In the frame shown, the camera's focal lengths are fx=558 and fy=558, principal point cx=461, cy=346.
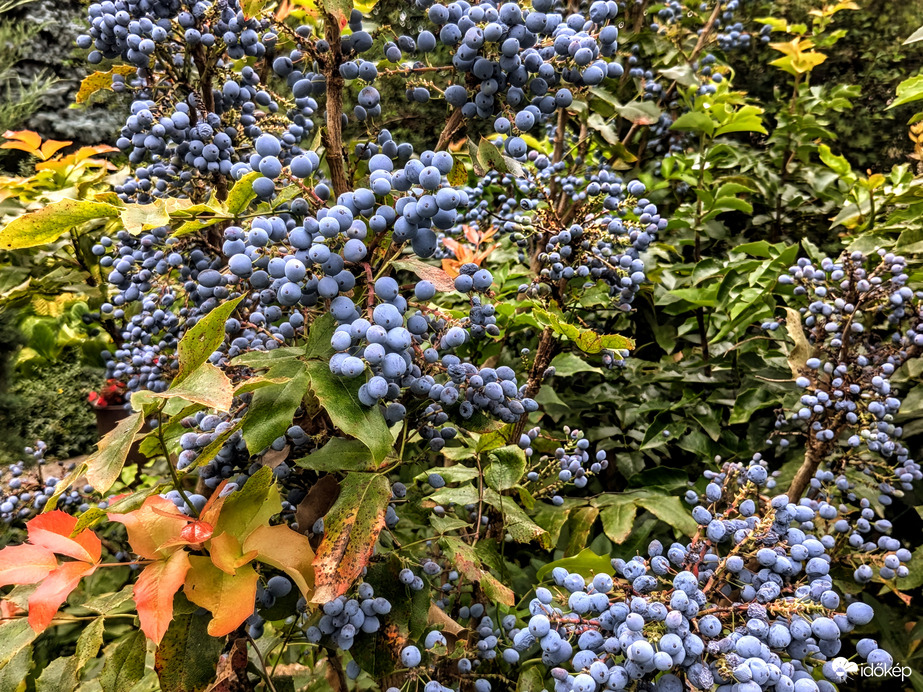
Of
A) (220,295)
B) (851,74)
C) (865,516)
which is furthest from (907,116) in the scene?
(220,295)

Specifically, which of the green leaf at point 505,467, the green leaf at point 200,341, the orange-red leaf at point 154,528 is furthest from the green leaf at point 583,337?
the orange-red leaf at point 154,528

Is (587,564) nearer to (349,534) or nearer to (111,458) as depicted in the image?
(349,534)

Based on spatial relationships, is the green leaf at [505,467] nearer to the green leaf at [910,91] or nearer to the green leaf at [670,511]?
the green leaf at [670,511]

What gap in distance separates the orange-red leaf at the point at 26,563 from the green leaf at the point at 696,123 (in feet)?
6.46

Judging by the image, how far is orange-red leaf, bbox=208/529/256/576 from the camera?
67 centimetres

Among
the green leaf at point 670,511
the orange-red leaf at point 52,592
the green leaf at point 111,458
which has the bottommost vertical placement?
the green leaf at point 670,511

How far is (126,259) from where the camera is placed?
1249mm

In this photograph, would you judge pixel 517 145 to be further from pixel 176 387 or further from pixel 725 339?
pixel 725 339

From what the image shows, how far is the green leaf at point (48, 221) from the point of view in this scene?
2.42 ft

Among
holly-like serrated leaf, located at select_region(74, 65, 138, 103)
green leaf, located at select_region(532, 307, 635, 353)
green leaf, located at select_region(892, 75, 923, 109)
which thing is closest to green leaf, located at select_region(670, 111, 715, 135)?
green leaf, located at select_region(892, 75, 923, 109)

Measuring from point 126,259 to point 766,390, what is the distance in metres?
1.65

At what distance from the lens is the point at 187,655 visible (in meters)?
0.74

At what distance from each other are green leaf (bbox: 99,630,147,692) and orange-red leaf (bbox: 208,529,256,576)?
0.80 feet

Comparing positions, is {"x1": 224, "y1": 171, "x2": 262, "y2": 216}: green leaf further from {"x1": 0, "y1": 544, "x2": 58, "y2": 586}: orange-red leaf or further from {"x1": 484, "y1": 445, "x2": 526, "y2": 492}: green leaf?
{"x1": 484, "y1": 445, "x2": 526, "y2": 492}: green leaf
